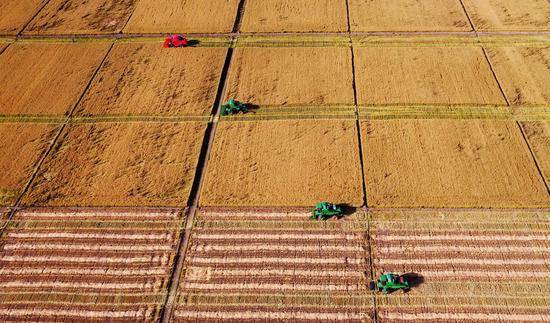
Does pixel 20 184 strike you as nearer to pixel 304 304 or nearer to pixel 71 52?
pixel 71 52

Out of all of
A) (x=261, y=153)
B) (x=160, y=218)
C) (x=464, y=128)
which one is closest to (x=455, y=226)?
(x=464, y=128)

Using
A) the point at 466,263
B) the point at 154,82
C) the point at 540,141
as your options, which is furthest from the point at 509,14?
the point at 154,82

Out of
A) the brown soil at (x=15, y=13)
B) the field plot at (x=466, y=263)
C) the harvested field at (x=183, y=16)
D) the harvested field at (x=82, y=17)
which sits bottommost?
the field plot at (x=466, y=263)

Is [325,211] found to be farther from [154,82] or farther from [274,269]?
[154,82]

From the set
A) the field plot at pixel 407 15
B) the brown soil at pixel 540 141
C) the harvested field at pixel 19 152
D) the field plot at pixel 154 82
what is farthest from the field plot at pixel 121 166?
the brown soil at pixel 540 141

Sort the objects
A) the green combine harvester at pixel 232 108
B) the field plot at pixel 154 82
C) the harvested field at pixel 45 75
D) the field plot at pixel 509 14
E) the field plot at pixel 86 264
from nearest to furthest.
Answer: the field plot at pixel 86 264
the green combine harvester at pixel 232 108
the field plot at pixel 154 82
the harvested field at pixel 45 75
the field plot at pixel 509 14

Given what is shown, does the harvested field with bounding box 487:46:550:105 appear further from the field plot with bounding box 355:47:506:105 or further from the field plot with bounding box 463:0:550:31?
the field plot with bounding box 463:0:550:31

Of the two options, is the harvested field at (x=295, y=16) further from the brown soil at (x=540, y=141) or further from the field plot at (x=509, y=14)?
the brown soil at (x=540, y=141)
